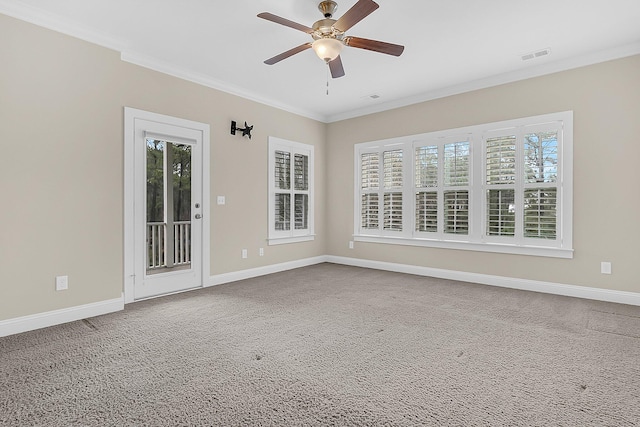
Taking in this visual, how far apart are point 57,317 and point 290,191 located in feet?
11.4

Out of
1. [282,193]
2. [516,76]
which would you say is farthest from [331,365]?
[516,76]

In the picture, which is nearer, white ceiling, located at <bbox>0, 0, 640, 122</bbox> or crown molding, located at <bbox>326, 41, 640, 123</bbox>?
white ceiling, located at <bbox>0, 0, 640, 122</bbox>

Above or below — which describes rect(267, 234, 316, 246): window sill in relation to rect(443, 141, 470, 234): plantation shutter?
below

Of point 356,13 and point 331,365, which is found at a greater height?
point 356,13

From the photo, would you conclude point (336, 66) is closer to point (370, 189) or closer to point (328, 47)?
point (328, 47)

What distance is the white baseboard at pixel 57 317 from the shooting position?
9.05ft

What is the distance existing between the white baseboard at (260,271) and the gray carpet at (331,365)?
0.80m

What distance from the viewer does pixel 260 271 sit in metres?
5.05

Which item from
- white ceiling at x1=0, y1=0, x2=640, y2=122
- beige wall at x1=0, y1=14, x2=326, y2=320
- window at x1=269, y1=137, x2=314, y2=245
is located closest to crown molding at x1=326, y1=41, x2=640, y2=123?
white ceiling at x1=0, y1=0, x2=640, y2=122

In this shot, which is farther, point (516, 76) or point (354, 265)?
point (354, 265)

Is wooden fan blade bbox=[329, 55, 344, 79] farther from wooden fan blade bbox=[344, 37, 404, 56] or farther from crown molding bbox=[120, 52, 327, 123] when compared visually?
crown molding bbox=[120, 52, 327, 123]

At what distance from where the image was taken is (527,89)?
13.6ft

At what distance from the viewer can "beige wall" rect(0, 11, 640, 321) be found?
284cm

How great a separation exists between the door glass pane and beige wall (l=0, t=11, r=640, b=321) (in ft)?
1.18
